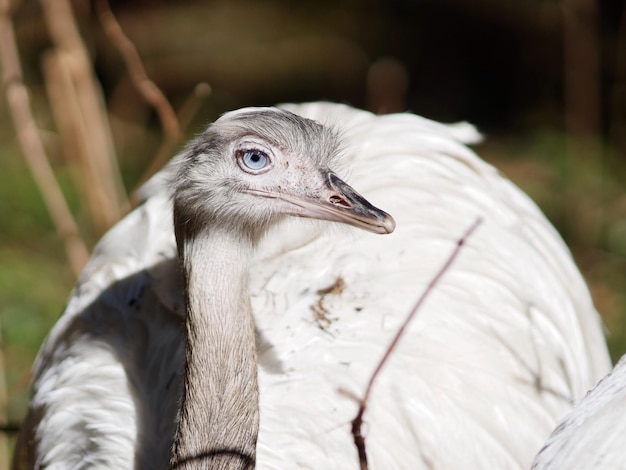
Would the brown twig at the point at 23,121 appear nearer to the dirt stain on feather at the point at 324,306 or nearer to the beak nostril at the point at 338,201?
the dirt stain on feather at the point at 324,306

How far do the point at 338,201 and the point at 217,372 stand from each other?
47 centimetres

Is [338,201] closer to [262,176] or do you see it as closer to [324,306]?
[262,176]

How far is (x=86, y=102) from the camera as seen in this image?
14.4ft

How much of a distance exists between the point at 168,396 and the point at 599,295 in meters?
2.99

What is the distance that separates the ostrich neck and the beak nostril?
0.88ft

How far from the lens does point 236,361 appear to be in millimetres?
2373

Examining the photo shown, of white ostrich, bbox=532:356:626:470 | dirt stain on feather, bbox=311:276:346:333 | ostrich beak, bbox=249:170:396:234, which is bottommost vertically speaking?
white ostrich, bbox=532:356:626:470

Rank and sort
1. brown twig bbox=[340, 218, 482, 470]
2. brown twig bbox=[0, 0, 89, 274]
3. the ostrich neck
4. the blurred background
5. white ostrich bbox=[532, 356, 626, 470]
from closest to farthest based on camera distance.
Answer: white ostrich bbox=[532, 356, 626, 470] → brown twig bbox=[340, 218, 482, 470] → the ostrich neck → brown twig bbox=[0, 0, 89, 274] → the blurred background

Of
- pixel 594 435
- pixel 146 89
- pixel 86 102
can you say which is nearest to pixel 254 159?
pixel 594 435

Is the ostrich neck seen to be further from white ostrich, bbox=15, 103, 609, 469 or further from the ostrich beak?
the ostrich beak

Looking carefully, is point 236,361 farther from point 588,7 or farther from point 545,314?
point 588,7

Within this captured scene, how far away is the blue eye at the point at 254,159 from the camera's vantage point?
2.56m

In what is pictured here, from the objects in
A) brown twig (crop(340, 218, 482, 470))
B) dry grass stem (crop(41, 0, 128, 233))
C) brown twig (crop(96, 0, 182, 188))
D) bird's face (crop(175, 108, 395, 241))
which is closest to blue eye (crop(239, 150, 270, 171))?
bird's face (crop(175, 108, 395, 241))

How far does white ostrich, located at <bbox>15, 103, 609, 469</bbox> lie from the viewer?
245 cm
